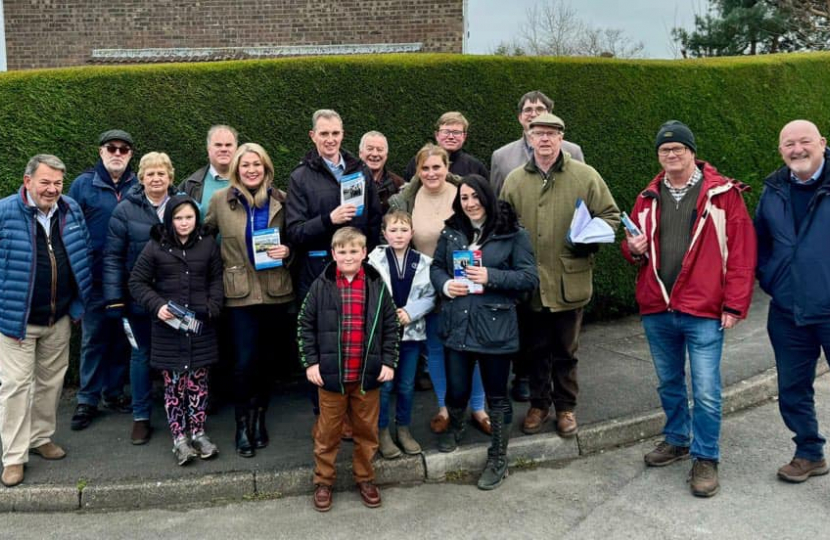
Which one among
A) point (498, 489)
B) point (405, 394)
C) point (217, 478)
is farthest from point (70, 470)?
point (498, 489)

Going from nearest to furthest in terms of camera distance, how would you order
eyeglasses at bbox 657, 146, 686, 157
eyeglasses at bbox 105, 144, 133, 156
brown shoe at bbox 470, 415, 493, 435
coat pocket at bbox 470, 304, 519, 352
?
eyeglasses at bbox 657, 146, 686, 157 → coat pocket at bbox 470, 304, 519, 352 → brown shoe at bbox 470, 415, 493, 435 → eyeglasses at bbox 105, 144, 133, 156

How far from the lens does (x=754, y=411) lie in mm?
5867

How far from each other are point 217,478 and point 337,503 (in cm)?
80

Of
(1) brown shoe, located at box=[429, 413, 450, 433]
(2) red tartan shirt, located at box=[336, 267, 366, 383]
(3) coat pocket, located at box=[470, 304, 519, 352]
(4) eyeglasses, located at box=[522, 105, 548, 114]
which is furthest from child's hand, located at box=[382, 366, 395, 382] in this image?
(4) eyeglasses, located at box=[522, 105, 548, 114]

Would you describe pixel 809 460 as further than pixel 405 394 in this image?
No

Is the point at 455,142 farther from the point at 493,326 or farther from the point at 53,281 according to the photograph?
the point at 53,281

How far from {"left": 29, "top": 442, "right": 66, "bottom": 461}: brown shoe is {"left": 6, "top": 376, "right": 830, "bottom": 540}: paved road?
56cm

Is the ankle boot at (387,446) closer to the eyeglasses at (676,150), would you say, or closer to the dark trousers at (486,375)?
the dark trousers at (486,375)

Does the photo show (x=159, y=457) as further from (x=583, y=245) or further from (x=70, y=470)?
→ (x=583, y=245)

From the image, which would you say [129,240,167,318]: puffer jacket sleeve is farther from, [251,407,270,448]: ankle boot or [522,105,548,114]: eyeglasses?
[522,105,548,114]: eyeglasses

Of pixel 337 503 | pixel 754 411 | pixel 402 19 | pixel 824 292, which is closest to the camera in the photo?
pixel 824 292

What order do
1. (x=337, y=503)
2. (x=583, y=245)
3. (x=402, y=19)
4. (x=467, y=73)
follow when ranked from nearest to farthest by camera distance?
(x=337, y=503) → (x=583, y=245) → (x=467, y=73) → (x=402, y=19)

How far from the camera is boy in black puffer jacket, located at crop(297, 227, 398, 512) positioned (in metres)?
4.34

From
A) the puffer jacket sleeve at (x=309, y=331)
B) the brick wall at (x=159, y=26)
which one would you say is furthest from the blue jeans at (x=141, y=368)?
the brick wall at (x=159, y=26)
